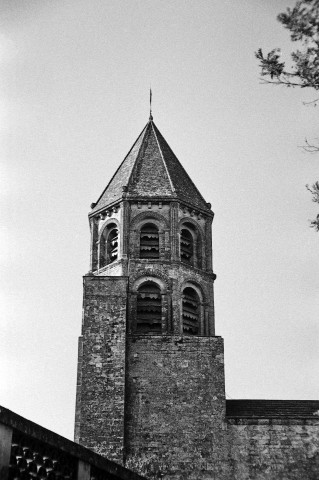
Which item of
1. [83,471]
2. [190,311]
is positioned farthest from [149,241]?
[83,471]

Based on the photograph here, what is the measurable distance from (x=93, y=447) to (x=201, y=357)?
4389mm

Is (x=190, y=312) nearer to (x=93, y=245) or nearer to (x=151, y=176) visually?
(x=93, y=245)

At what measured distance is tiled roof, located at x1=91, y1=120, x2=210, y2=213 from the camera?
2639cm

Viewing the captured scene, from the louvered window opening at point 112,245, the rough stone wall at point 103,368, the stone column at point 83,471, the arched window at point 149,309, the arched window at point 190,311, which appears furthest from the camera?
the louvered window opening at point 112,245

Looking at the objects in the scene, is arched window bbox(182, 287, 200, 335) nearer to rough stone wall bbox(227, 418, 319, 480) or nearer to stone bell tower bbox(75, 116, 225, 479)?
stone bell tower bbox(75, 116, 225, 479)

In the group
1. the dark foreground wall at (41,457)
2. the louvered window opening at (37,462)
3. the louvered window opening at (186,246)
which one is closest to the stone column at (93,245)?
the louvered window opening at (186,246)

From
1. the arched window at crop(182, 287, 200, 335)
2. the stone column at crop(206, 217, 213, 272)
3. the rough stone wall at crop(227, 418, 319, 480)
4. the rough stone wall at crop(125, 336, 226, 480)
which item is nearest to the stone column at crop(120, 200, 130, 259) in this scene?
the arched window at crop(182, 287, 200, 335)

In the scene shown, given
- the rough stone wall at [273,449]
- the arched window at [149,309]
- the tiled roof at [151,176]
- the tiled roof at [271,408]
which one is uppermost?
the tiled roof at [151,176]

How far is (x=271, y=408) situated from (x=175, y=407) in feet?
11.2

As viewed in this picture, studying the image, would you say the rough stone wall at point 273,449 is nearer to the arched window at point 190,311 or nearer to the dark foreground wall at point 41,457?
the arched window at point 190,311

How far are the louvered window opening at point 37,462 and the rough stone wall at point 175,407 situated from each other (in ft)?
43.3

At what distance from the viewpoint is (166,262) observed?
24.7m

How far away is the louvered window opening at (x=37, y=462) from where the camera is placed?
762 centimetres

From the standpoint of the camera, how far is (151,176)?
1073 inches
